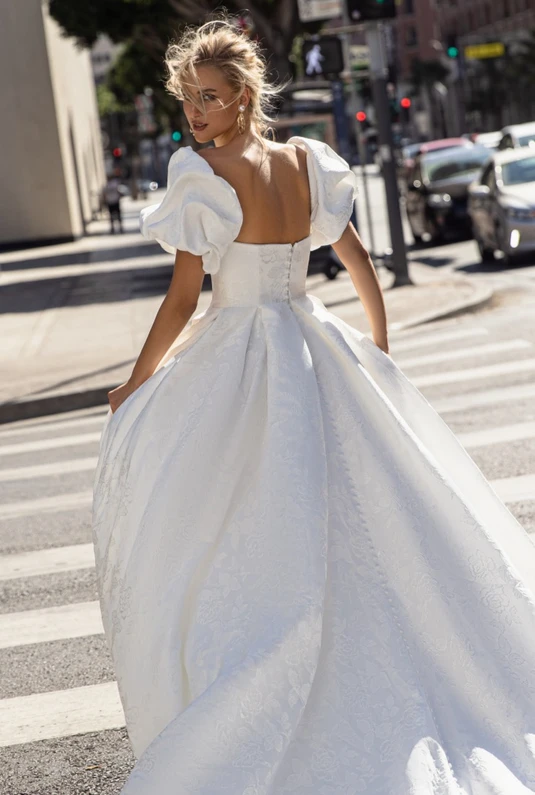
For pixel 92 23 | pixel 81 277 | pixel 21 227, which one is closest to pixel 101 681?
pixel 81 277

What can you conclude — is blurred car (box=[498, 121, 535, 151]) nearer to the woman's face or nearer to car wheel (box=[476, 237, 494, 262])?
car wheel (box=[476, 237, 494, 262])

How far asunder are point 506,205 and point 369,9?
3938 mm

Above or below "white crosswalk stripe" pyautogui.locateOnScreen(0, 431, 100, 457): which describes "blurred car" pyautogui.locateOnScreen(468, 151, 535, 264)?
above

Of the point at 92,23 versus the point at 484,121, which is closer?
the point at 92,23

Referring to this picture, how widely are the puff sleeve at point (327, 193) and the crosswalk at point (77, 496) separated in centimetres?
166

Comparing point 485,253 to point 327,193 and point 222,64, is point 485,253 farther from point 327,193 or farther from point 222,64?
point 222,64

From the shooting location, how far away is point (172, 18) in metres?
30.7

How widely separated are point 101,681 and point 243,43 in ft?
7.52

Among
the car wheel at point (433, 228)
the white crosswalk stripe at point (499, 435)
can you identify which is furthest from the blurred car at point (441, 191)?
the white crosswalk stripe at point (499, 435)

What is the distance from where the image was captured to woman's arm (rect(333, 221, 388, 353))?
3.92 meters

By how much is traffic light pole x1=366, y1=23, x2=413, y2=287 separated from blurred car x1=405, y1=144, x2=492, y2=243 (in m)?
7.52

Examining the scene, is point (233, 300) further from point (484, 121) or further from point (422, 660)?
point (484, 121)

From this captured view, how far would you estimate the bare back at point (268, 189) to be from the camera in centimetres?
356

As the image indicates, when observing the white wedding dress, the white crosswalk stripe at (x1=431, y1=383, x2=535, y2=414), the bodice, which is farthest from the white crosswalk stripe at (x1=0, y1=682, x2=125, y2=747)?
the white crosswalk stripe at (x1=431, y1=383, x2=535, y2=414)
